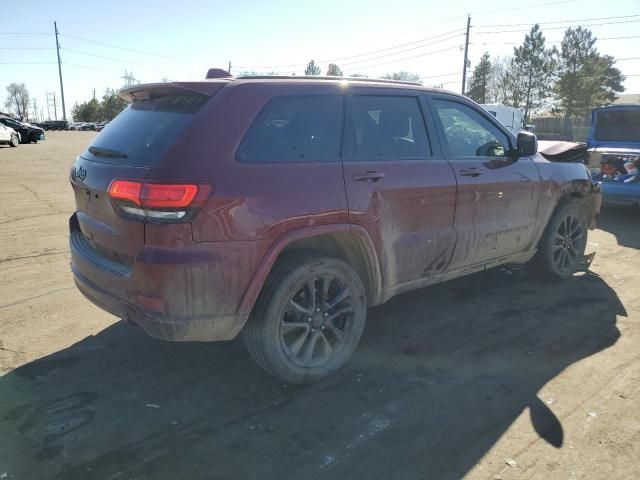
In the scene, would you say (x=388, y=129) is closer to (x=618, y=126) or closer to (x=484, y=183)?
(x=484, y=183)

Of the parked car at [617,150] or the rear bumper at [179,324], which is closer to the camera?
the rear bumper at [179,324]

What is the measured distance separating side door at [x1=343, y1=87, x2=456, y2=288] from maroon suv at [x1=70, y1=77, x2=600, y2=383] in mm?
11

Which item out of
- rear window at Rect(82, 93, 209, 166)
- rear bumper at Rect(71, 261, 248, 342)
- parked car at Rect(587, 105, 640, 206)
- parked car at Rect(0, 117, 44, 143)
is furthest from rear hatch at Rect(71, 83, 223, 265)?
parked car at Rect(0, 117, 44, 143)

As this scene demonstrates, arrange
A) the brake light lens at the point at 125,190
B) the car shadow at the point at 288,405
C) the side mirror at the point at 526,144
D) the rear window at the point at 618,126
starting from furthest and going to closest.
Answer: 1. the rear window at the point at 618,126
2. the side mirror at the point at 526,144
3. the brake light lens at the point at 125,190
4. the car shadow at the point at 288,405

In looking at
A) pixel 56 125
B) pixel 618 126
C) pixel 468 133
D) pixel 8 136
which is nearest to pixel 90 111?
pixel 56 125

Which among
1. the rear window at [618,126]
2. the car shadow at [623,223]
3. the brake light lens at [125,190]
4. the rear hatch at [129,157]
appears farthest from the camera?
the rear window at [618,126]

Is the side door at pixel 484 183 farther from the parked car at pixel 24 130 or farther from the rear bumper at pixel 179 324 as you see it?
the parked car at pixel 24 130

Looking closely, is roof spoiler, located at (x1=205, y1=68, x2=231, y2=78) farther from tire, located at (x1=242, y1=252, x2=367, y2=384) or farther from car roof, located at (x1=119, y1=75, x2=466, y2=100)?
tire, located at (x1=242, y1=252, x2=367, y2=384)

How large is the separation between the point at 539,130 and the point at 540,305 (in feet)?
187

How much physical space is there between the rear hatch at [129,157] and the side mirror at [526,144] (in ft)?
9.12

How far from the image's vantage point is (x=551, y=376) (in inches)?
134

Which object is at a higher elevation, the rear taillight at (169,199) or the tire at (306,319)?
the rear taillight at (169,199)

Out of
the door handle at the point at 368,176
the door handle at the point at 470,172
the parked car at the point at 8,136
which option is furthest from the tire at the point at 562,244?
the parked car at the point at 8,136

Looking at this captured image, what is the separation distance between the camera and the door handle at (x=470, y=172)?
3.95 meters
